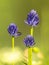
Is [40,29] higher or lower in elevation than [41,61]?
higher

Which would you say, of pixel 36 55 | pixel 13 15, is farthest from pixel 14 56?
pixel 13 15

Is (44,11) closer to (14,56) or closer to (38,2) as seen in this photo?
(38,2)

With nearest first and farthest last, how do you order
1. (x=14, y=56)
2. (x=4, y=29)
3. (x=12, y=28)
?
(x=12, y=28), (x=14, y=56), (x=4, y=29)

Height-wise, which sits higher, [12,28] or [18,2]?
[18,2]

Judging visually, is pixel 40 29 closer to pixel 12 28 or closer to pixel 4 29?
pixel 4 29

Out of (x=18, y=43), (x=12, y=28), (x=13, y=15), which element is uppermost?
(x=13, y=15)

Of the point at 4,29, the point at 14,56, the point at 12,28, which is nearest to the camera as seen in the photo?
the point at 12,28

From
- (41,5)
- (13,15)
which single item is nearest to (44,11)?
(41,5)

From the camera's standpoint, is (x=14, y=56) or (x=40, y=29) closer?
(x=14, y=56)

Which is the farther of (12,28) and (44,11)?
(44,11)
